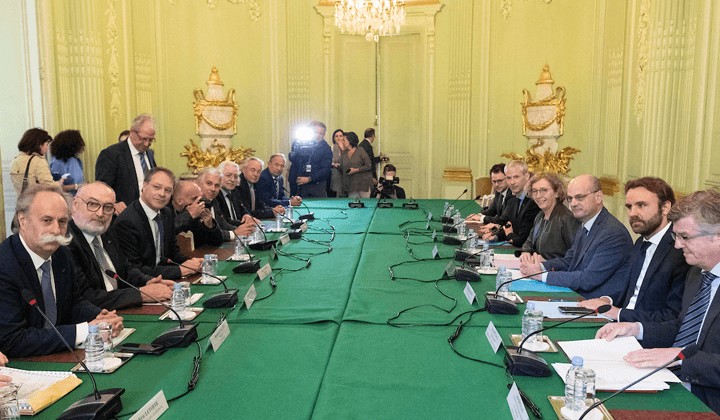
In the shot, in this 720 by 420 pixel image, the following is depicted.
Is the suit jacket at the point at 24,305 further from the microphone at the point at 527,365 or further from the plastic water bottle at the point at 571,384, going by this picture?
the plastic water bottle at the point at 571,384

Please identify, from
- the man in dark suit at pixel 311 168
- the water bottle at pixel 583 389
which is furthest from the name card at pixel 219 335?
the man in dark suit at pixel 311 168

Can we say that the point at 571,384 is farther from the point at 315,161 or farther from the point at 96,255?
the point at 315,161

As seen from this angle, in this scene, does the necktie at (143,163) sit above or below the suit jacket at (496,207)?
above

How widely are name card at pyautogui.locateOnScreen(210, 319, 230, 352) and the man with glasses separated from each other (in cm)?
164

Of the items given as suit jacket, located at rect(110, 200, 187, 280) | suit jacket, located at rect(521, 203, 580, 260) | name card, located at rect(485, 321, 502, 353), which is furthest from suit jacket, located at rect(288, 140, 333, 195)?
name card, located at rect(485, 321, 502, 353)

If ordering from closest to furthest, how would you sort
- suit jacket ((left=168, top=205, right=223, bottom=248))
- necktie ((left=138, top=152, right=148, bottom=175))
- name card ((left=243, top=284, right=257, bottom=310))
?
name card ((left=243, top=284, right=257, bottom=310)), suit jacket ((left=168, top=205, right=223, bottom=248)), necktie ((left=138, top=152, right=148, bottom=175))

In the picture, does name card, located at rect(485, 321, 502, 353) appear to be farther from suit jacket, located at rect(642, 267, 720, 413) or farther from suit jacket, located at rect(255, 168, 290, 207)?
suit jacket, located at rect(255, 168, 290, 207)

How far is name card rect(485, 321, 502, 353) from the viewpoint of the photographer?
81.7 inches

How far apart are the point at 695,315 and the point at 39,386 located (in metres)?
2.13

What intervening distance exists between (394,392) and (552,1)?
27.0 feet

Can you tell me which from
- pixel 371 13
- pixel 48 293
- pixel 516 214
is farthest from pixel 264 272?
pixel 371 13

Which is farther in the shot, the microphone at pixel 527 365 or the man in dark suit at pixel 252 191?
the man in dark suit at pixel 252 191

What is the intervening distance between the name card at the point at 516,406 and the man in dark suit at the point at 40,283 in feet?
4.53

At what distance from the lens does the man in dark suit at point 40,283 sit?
6.44 ft
